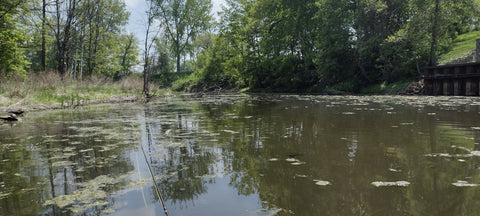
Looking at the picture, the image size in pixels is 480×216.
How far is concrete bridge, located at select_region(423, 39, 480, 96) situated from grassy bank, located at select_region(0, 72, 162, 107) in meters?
19.6

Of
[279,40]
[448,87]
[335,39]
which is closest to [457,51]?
[448,87]

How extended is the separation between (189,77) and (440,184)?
4720 centimetres

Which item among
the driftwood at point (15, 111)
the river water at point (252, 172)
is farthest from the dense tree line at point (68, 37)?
the river water at point (252, 172)

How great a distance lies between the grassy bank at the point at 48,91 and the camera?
12422mm

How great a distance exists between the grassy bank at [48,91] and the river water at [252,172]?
8022mm

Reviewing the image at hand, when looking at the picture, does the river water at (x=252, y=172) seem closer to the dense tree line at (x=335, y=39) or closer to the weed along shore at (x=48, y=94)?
the weed along shore at (x=48, y=94)

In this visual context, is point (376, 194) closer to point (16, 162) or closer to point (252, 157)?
point (252, 157)

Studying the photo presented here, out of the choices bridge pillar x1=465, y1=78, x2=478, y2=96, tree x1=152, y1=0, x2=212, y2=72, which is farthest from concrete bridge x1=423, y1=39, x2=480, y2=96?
tree x1=152, y1=0, x2=212, y2=72

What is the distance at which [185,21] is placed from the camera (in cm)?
5188

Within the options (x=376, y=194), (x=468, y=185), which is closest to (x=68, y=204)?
(x=376, y=194)

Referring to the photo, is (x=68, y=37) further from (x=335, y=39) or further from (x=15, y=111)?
(x=335, y=39)

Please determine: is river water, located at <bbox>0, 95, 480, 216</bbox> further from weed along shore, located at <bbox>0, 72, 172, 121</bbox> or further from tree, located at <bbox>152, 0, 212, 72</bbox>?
tree, located at <bbox>152, 0, 212, 72</bbox>

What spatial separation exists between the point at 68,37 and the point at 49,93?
8016 millimetres

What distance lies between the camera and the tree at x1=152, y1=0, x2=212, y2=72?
51200mm
